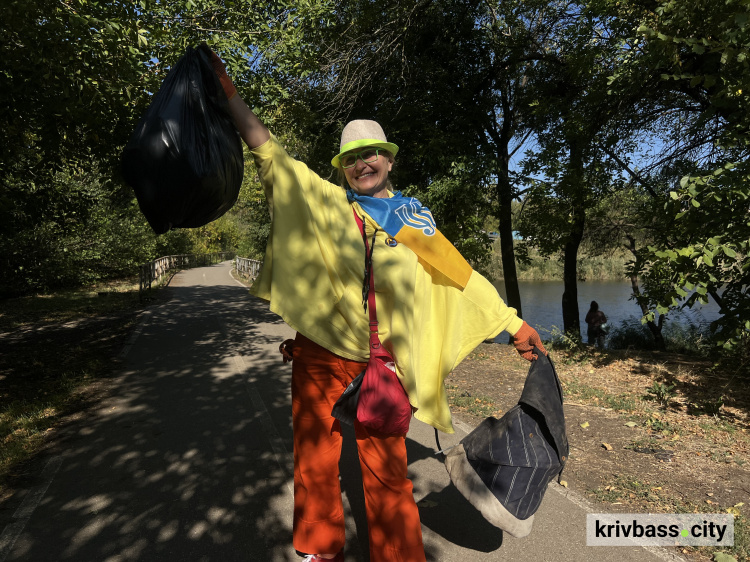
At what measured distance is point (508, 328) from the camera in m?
2.38

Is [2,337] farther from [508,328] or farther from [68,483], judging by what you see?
[508,328]

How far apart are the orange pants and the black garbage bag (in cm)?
80

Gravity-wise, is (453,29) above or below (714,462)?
above

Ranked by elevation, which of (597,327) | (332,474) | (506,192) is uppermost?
(506,192)

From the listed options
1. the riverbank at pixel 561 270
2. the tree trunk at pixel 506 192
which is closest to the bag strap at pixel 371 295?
the tree trunk at pixel 506 192

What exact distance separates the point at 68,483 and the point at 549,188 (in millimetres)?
9756

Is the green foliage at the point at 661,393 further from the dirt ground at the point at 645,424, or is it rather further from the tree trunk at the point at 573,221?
the tree trunk at the point at 573,221

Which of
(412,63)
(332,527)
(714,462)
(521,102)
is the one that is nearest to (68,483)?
(332,527)

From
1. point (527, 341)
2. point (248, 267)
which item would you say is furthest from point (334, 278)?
point (248, 267)

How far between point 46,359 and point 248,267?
56.7ft

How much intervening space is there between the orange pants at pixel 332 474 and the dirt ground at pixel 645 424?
5.83ft

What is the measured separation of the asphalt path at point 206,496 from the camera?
2.60 meters

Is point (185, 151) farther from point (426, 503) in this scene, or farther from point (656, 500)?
point (656, 500)

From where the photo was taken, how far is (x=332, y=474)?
2.25m
